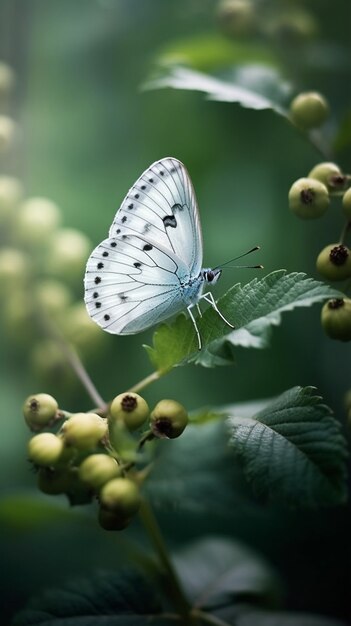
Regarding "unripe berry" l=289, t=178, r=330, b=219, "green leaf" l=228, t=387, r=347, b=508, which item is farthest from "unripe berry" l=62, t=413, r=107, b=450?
"unripe berry" l=289, t=178, r=330, b=219

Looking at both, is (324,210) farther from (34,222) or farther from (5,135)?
(5,135)

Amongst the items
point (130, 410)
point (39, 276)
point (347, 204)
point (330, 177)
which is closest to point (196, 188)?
point (39, 276)

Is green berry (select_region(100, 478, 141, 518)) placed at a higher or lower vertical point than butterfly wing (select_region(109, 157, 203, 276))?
lower

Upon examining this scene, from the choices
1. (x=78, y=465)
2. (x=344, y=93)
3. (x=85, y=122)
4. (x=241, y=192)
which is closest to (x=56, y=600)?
(x=78, y=465)

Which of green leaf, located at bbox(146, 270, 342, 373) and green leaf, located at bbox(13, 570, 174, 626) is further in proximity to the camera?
green leaf, located at bbox(13, 570, 174, 626)

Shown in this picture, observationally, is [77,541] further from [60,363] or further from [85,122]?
[85,122]

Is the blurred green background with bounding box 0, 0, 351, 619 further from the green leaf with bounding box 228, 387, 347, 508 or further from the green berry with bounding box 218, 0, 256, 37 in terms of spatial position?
the green leaf with bounding box 228, 387, 347, 508

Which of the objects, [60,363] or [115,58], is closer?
[60,363]
